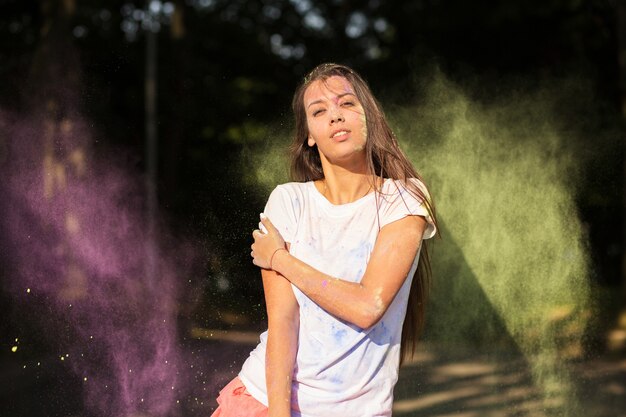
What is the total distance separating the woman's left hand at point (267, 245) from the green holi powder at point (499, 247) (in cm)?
236

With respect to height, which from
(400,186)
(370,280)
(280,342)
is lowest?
(280,342)

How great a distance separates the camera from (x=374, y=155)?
241 cm

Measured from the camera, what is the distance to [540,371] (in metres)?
5.35

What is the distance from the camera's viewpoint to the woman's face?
2.34 m

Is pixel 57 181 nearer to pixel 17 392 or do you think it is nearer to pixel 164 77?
pixel 17 392

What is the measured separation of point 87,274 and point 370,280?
1.69m

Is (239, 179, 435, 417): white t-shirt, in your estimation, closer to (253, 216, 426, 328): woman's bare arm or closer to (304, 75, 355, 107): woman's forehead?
(253, 216, 426, 328): woman's bare arm

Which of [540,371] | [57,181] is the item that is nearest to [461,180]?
[540,371]

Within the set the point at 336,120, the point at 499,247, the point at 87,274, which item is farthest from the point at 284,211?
the point at 499,247

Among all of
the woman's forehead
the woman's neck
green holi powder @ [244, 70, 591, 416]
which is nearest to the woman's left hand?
the woman's neck

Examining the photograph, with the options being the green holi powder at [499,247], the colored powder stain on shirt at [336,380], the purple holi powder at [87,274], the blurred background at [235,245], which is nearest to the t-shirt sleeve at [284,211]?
the colored powder stain on shirt at [336,380]

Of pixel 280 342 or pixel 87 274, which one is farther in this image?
pixel 87 274

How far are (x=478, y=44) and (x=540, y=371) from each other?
790 cm

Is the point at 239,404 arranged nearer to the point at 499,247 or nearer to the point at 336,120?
the point at 336,120
